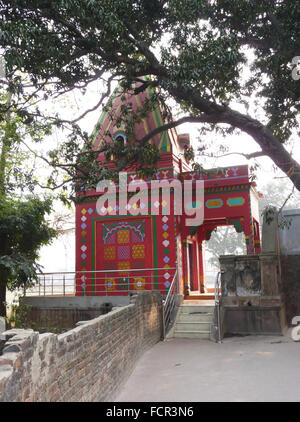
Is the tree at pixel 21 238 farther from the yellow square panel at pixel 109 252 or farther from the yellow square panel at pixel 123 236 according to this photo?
the yellow square panel at pixel 123 236

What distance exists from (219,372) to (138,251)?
7.57 meters

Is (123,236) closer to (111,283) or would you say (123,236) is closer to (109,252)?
(109,252)

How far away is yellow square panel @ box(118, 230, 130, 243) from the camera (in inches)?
577

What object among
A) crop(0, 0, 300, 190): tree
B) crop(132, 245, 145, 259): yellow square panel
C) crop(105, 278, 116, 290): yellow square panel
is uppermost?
crop(0, 0, 300, 190): tree

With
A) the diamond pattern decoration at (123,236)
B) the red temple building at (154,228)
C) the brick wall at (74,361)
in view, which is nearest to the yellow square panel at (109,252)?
the red temple building at (154,228)

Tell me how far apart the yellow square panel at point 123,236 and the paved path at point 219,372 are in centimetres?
542

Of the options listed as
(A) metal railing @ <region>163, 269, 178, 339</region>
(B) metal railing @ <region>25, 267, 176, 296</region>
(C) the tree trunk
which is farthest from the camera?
(B) metal railing @ <region>25, 267, 176, 296</region>

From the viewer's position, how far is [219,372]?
7129 millimetres

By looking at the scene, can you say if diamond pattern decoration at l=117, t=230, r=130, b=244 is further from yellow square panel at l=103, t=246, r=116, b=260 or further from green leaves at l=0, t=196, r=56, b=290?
green leaves at l=0, t=196, r=56, b=290

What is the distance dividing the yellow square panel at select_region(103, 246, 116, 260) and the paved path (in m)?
5.40

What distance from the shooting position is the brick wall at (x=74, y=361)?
316 cm

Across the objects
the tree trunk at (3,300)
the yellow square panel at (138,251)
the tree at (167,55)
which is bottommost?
the tree trunk at (3,300)

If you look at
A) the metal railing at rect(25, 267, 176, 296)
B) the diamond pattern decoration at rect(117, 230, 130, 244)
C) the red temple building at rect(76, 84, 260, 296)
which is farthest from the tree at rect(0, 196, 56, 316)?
the diamond pattern decoration at rect(117, 230, 130, 244)

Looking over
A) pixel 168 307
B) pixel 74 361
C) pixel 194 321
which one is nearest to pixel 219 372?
pixel 74 361
